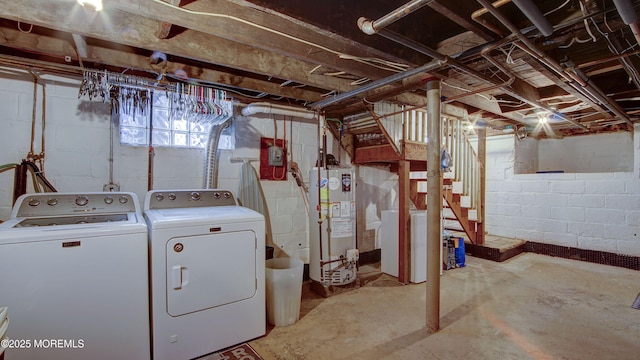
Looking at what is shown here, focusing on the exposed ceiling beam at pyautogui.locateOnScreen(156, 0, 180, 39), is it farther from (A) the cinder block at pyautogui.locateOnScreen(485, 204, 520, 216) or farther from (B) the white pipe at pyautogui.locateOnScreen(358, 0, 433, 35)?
(A) the cinder block at pyautogui.locateOnScreen(485, 204, 520, 216)

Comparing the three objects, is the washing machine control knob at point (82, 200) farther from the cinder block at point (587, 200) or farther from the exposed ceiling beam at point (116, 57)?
the cinder block at point (587, 200)

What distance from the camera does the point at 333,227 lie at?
332cm

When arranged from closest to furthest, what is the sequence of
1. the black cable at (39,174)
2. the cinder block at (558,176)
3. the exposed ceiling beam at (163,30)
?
the exposed ceiling beam at (163,30)
the black cable at (39,174)
the cinder block at (558,176)

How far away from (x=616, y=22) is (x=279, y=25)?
186 cm

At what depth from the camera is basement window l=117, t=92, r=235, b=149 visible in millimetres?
2695

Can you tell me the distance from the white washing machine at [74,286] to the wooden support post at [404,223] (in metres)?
2.62

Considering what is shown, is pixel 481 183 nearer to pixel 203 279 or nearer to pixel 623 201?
pixel 623 201

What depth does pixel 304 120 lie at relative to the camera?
3721 mm

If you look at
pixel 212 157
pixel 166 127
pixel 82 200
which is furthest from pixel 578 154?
pixel 82 200

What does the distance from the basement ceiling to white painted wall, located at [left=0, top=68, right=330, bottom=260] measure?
9.1 inches

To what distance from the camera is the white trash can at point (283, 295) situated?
103 inches

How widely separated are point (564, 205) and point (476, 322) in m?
3.41

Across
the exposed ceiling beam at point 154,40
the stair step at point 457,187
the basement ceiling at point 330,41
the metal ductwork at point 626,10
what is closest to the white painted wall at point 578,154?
the stair step at point 457,187

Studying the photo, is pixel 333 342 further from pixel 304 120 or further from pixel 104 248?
pixel 304 120
